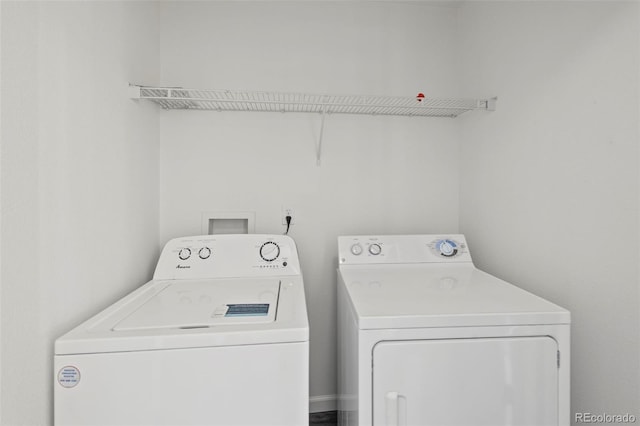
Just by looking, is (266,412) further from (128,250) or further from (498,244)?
(498,244)

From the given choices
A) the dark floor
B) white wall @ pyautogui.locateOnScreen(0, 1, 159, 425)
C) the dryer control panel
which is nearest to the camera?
white wall @ pyautogui.locateOnScreen(0, 1, 159, 425)

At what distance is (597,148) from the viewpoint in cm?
102

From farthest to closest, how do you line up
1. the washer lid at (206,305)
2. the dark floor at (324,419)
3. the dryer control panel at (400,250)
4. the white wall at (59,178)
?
the dark floor at (324,419) → the dryer control panel at (400,250) → the washer lid at (206,305) → the white wall at (59,178)

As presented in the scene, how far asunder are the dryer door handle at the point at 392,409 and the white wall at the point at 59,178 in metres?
0.99

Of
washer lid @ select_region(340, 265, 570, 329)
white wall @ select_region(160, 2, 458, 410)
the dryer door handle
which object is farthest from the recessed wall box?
the dryer door handle

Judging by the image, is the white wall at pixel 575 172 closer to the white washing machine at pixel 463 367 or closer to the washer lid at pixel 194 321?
the white washing machine at pixel 463 367

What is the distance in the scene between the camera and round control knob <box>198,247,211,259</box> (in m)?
1.49

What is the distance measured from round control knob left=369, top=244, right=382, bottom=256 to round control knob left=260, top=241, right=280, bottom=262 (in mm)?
521

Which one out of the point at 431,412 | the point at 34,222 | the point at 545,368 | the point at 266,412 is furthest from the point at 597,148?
the point at 34,222

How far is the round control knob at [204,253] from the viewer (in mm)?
1492
